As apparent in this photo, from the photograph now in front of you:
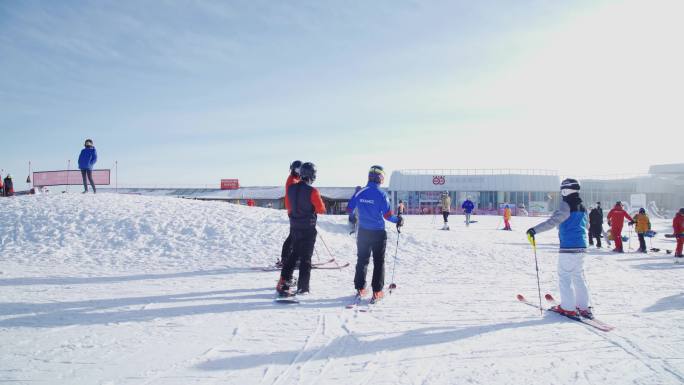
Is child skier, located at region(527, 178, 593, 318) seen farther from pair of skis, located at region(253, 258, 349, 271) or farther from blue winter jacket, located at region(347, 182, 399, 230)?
pair of skis, located at region(253, 258, 349, 271)

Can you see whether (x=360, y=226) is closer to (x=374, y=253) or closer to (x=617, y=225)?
(x=374, y=253)

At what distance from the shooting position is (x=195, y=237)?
34.1 feet

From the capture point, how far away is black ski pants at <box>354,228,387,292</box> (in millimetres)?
5641

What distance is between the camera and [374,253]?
5.73 meters

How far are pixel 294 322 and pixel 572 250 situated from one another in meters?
3.56

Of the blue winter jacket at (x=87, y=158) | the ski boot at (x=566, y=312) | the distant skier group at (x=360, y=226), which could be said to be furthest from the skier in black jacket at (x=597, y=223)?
the blue winter jacket at (x=87, y=158)

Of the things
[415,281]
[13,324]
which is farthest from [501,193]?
[13,324]

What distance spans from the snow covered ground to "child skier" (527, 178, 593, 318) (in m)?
0.28

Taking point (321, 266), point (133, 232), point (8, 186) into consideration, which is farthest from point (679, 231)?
point (8, 186)

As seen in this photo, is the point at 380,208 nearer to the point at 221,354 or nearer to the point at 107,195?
the point at 221,354

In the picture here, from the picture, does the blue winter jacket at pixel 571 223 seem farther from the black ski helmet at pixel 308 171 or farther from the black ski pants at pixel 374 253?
the black ski helmet at pixel 308 171

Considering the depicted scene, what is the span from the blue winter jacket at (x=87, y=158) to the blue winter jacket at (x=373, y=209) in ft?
36.1

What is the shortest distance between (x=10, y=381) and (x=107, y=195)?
12077mm

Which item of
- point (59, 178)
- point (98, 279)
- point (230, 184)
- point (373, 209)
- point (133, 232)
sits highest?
point (230, 184)
